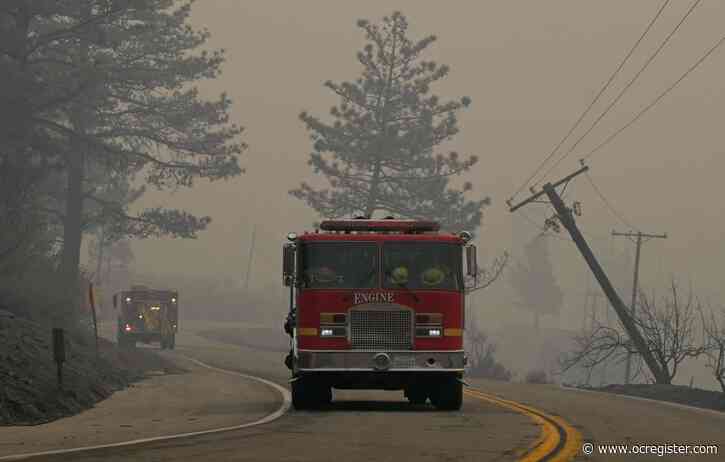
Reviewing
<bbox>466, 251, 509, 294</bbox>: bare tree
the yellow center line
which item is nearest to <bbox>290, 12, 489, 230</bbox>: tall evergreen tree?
<bbox>466, 251, 509, 294</bbox>: bare tree

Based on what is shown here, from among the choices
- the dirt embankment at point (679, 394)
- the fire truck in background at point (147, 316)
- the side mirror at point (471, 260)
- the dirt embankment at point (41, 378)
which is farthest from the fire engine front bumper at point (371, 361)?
the fire truck in background at point (147, 316)

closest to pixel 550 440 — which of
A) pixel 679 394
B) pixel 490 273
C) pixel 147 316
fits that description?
pixel 679 394

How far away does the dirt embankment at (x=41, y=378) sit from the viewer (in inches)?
789

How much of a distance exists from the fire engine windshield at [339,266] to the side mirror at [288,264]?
7.7 inches

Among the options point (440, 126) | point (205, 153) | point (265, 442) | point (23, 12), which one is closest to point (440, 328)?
point (265, 442)

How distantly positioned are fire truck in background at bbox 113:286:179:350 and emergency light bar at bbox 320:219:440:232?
124 ft

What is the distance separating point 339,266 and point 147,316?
1541 inches

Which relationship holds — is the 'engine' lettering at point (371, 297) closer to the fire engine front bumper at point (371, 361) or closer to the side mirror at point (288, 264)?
the fire engine front bumper at point (371, 361)

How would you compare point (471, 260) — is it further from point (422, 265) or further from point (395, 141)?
point (395, 141)

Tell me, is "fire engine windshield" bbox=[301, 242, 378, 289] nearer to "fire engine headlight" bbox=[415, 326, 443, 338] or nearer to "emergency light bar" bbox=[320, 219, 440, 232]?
"emergency light bar" bbox=[320, 219, 440, 232]

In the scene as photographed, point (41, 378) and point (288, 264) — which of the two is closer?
point (288, 264)

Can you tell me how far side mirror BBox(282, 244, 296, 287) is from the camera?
20.5 meters

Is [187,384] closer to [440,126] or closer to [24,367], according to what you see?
[24,367]

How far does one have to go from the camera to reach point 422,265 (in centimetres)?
2066
